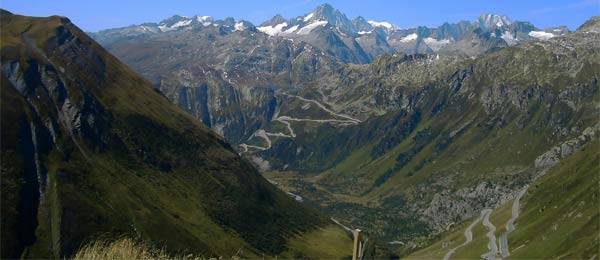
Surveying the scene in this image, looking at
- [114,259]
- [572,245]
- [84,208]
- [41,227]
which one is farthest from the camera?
[84,208]

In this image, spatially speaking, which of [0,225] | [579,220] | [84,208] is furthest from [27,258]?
[579,220]

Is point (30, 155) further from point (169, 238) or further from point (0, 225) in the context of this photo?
point (169, 238)

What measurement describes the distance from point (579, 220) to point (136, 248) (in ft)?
581

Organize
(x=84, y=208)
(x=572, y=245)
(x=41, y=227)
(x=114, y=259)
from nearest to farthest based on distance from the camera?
(x=114, y=259)
(x=572, y=245)
(x=41, y=227)
(x=84, y=208)

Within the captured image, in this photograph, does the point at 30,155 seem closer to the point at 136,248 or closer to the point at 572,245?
the point at 572,245

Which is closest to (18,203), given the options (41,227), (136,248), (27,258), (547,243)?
(41,227)

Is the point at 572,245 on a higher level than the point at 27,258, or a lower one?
higher

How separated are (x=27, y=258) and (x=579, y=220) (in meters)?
147

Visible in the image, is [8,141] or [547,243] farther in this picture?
[8,141]

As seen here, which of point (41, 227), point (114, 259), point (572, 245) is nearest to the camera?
point (114, 259)

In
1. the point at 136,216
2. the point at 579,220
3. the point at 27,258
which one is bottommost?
the point at 27,258

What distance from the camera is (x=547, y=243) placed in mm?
174750

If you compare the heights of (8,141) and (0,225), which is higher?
(8,141)

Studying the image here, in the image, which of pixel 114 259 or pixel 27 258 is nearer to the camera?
pixel 114 259
